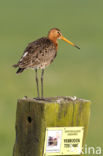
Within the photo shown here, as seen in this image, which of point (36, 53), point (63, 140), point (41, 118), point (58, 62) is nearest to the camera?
point (41, 118)

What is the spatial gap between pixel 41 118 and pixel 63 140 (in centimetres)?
31

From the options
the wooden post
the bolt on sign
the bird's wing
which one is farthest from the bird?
the bolt on sign

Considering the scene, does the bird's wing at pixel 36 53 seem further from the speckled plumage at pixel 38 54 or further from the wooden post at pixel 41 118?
the wooden post at pixel 41 118

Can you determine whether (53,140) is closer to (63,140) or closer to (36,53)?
(63,140)

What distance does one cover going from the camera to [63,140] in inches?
237

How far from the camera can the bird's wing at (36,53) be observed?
7.55 metres

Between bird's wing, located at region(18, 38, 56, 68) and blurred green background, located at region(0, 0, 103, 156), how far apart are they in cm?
199

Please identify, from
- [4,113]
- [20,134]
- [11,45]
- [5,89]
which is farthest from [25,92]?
[11,45]

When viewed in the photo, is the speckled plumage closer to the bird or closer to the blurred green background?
the bird

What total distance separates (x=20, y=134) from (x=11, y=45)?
16.6 metres

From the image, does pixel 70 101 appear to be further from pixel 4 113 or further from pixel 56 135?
pixel 4 113

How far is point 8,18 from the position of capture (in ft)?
117

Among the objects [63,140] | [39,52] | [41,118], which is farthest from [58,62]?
[41,118]

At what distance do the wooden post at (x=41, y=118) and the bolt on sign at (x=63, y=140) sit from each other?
4 centimetres
